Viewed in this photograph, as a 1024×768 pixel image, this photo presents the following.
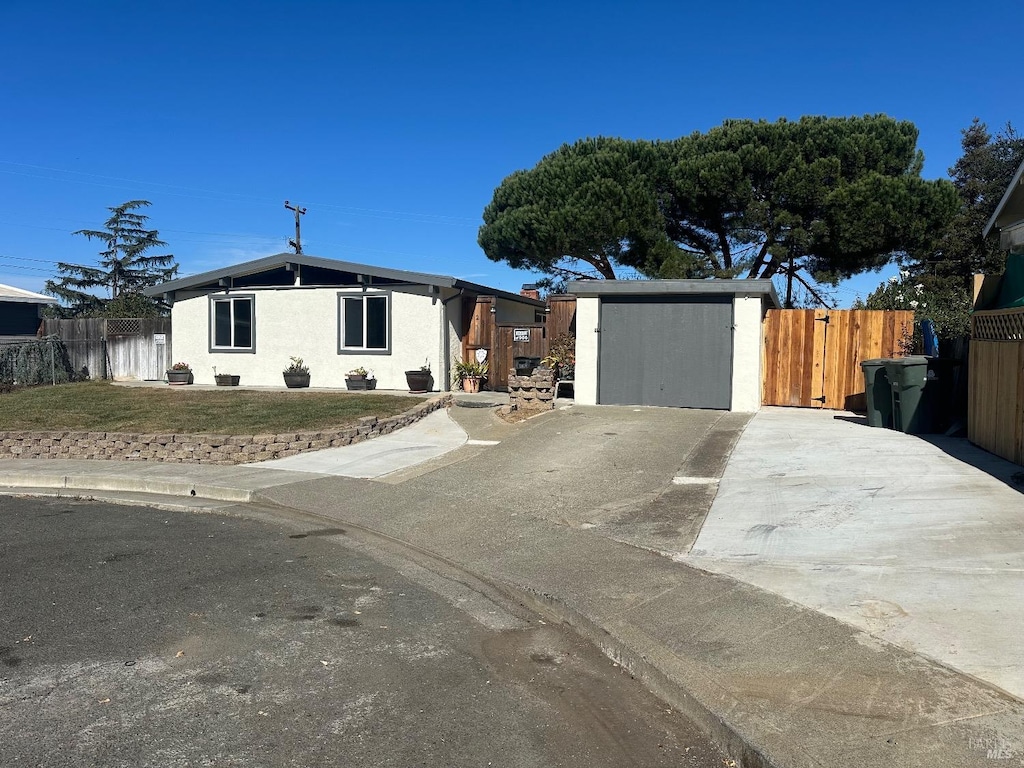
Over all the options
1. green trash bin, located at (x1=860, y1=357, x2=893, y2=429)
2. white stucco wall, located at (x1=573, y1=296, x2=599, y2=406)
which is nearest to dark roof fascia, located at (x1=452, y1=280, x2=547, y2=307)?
white stucco wall, located at (x1=573, y1=296, x2=599, y2=406)

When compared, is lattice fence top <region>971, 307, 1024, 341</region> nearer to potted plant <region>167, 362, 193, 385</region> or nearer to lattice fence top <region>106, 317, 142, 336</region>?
potted plant <region>167, 362, 193, 385</region>

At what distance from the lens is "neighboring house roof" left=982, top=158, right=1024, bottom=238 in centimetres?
1139

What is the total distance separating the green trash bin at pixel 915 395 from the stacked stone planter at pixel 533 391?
5.73 m

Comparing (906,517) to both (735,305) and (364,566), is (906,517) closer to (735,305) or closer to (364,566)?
(364,566)

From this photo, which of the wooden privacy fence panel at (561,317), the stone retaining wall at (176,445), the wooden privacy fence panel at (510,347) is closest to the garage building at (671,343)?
the wooden privacy fence panel at (561,317)

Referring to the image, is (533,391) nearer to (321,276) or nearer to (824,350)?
(824,350)

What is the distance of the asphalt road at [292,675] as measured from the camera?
12.0 ft

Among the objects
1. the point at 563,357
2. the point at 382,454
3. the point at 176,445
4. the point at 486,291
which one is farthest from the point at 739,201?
the point at 176,445

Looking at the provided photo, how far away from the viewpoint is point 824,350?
15.2 m

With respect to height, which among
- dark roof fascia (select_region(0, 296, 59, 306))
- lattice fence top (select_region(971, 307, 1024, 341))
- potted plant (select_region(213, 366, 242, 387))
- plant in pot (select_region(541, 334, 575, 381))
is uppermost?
dark roof fascia (select_region(0, 296, 59, 306))

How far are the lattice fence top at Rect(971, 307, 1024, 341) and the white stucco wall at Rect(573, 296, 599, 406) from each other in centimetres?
658

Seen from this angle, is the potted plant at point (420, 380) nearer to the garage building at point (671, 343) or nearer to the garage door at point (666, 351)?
the garage building at point (671, 343)

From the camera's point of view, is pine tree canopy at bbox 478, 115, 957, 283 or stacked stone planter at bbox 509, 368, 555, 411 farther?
pine tree canopy at bbox 478, 115, 957, 283

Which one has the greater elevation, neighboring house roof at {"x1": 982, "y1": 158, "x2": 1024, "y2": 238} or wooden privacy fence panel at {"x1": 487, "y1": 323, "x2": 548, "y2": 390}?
neighboring house roof at {"x1": 982, "y1": 158, "x2": 1024, "y2": 238}
